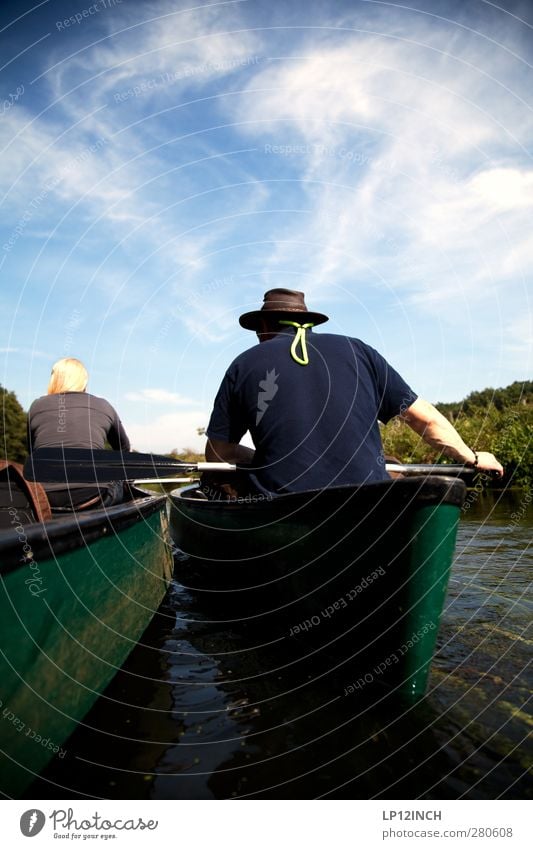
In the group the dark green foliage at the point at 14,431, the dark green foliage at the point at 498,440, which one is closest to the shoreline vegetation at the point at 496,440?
the dark green foliage at the point at 498,440

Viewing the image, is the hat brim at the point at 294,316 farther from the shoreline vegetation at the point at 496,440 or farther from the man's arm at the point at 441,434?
the shoreline vegetation at the point at 496,440

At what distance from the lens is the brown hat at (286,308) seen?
472cm

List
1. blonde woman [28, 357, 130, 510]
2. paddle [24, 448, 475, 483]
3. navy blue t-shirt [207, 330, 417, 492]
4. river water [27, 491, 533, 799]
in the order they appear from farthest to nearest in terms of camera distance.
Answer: blonde woman [28, 357, 130, 510] < paddle [24, 448, 475, 483] < navy blue t-shirt [207, 330, 417, 492] < river water [27, 491, 533, 799]

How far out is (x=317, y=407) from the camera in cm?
393

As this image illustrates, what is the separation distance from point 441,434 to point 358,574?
1.39 m

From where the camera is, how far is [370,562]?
3090mm

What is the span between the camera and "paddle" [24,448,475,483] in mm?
4547

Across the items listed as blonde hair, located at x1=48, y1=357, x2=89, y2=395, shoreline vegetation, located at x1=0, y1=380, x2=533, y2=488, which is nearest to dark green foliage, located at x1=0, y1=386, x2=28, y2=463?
shoreline vegetation, located at x1=0, y1=380, x2=533, y2=488

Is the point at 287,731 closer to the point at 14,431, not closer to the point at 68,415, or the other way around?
the point at 68,415

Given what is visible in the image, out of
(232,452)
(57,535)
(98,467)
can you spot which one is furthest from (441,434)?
(98,467)

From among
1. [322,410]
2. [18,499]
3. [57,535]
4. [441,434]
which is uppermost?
[322,410]

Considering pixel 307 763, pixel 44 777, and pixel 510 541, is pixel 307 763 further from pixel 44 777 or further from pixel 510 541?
pixel 510 541

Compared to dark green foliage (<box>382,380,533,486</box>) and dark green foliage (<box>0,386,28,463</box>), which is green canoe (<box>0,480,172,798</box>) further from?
dark green foliage (<box>0,386,28,463</box>)

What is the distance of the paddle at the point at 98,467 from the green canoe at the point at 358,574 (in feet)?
3.90
